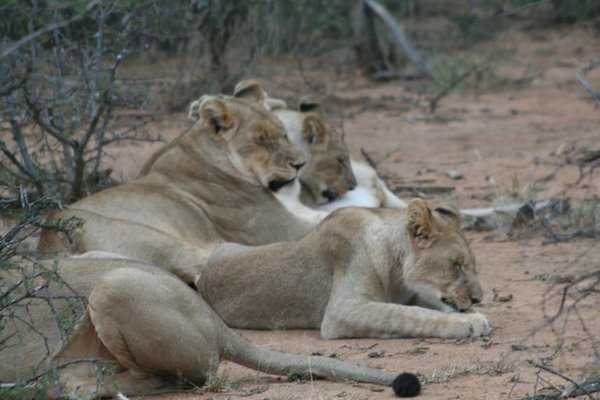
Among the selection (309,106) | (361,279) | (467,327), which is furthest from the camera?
(309,106)

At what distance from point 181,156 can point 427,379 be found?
10.7 ft

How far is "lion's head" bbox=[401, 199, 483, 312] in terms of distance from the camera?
6527 mm

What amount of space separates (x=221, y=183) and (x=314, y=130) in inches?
32.2

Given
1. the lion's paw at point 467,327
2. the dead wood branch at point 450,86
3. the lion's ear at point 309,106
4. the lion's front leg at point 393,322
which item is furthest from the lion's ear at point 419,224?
the dead wood branch at point 450,86

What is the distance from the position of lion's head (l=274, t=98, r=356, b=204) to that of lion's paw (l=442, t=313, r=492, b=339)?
98.7 inches

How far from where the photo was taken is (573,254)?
8086 mm

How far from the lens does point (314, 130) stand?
341 inches

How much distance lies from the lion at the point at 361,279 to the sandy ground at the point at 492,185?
0.37 ft

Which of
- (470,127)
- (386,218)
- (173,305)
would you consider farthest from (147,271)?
(470,127)

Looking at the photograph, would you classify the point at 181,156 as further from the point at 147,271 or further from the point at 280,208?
the point at 147,271

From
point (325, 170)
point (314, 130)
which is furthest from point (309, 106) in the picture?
point (325, 170)

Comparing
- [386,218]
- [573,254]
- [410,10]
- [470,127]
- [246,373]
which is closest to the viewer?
[246,373]

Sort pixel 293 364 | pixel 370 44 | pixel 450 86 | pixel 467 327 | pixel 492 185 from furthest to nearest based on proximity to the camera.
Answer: pixel 370 44, pixel 450 86, pixel 492 185, pixel 467 327, pixel 293 364

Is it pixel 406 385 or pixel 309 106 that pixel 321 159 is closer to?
pixel 309 106
